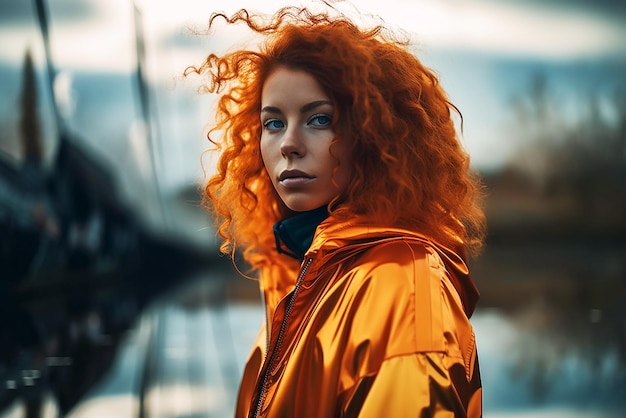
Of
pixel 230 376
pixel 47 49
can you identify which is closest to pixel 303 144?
pixel 230 376

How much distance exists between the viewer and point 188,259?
87.9 feet

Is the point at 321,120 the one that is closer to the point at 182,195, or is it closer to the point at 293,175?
the point at 293,175

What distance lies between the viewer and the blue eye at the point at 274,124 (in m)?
1.79

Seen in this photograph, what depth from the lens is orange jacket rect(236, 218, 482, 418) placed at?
1.41 metres

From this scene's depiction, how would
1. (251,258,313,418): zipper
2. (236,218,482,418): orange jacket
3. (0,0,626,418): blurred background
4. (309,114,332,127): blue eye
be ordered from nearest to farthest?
1. (236,218,482,418): orange jacket
2. (251,258,313,418): zipper
3. (309,114,332,127): blue eye
4. (0,0,626,418): blurred background

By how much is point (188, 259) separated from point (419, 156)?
83.4ft

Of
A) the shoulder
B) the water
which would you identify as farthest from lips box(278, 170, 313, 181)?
the water

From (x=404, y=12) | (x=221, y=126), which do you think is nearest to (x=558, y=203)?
(x=404, y=12)

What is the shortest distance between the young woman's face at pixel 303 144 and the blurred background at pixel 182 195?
26 centimetres

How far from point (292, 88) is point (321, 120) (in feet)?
0.29

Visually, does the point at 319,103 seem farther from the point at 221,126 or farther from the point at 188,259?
the point at 188,259

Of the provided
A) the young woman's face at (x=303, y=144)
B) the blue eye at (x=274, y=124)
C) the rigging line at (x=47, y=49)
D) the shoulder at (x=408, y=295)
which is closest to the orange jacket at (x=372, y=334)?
the shoulder at (x=408, y=295)

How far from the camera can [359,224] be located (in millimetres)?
1659

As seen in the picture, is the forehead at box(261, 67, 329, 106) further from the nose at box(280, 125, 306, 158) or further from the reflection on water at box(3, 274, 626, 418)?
the reflection on water at box(3, 274, 626, 418)
